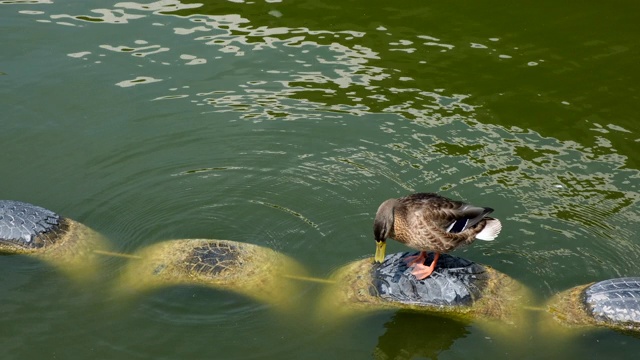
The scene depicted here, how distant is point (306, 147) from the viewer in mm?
9383

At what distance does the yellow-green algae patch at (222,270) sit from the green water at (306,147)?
0.12 m

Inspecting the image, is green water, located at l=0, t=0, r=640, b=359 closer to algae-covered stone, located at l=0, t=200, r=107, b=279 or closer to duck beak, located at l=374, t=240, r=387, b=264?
algae-covered stone, located at l=0, t=200, r=107, b=279

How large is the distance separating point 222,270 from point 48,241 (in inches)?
65.3

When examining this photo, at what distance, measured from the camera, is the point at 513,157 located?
362 inches

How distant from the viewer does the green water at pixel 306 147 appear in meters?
7.18

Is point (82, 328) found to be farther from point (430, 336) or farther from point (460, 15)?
point (460, 15)

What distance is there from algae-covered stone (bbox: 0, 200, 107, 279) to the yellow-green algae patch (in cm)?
42

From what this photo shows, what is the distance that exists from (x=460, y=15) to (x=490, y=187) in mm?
4031

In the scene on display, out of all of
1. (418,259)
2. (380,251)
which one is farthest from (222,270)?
(418,259)

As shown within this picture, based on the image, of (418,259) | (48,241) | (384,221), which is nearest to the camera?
(384,221)

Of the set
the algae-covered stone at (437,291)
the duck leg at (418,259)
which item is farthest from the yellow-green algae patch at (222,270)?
the duck leg at (418,259)

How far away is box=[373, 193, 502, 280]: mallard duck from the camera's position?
6992 millimetres

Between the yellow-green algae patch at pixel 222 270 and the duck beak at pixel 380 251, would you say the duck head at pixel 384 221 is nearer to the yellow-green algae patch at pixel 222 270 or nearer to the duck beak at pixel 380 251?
the duck beak at pixel 380 251

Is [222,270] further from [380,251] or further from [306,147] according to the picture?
[306,147]
